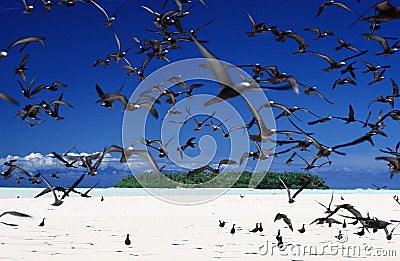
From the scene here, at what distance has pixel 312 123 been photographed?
10141mm

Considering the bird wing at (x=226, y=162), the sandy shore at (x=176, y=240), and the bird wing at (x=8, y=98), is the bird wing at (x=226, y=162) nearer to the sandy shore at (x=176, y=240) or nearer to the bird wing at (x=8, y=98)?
the sandy shore at (x=176, y=240)

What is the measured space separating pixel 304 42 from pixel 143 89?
150 inches

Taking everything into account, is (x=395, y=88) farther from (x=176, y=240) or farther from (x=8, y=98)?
(x=8, y=98)

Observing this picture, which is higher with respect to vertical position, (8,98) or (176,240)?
(8,98)

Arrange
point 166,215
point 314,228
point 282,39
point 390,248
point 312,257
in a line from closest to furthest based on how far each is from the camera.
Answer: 1. point 312,257
2. point 390,248
3. point 282,39
4. point 314,228
5. point 166,215

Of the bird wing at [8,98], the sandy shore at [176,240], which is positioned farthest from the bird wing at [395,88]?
the bird wing at [8,98]

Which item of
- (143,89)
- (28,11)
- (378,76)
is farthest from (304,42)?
(28,11)

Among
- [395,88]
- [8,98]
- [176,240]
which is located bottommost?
[176,240]

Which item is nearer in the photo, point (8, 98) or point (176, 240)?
point (8, 98)

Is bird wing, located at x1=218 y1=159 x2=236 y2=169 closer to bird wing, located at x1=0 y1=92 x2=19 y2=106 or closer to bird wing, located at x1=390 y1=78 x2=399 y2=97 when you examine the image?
bird wing, located at x1=390 y1=78 x2=399 y2=97

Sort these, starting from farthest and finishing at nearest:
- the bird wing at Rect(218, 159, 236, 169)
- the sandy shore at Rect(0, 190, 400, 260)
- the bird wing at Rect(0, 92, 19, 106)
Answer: the bird wing at Rect(218, 159, 236, 169)
the sandy shore at Rect(0, 190, 400, 260)
the bird wing at Rect(0, 92, 19, 106)

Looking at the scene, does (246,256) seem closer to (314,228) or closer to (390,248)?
(390,248)

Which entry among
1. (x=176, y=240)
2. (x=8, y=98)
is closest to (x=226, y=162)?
(x=176, y=240)

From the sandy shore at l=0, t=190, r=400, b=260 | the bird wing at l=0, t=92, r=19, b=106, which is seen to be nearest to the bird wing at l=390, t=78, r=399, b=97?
the sandy shore at l=0, t=190, r=400, b=260
